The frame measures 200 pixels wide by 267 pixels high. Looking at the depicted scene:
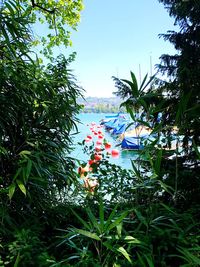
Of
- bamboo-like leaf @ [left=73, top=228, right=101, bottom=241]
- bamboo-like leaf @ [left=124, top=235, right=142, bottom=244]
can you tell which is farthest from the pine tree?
bamboo-like leaf @ [left=73, top=228, right=101, bottom=241]

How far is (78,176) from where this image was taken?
237 cm

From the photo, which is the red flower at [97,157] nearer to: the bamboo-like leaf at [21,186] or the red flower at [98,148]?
the red flower at [98,148]

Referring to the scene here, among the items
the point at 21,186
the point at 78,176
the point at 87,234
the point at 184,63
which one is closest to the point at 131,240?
the point at 87,234

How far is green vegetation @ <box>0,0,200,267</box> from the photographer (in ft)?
4.73

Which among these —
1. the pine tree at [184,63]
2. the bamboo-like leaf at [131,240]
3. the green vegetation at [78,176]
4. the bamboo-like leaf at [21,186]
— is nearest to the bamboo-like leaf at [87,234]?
the green vegetation at [78,176]

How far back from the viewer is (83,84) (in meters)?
2.55

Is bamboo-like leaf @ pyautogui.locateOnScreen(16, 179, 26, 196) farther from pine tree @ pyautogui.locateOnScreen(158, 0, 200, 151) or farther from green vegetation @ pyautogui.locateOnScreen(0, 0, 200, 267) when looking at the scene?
pine tree @ pyautogui.locateOnScreen(158, 0, 200, 151)

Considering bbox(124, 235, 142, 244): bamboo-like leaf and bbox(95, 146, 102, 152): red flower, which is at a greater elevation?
bbox(95, 146, 102, 152): red flower

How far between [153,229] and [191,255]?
13.6 inches

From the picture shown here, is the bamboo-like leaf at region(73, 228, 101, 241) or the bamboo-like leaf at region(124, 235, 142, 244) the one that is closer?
the bamboo-like leaf at region(73, 228, 101, 241)

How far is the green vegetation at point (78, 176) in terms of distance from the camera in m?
1.44

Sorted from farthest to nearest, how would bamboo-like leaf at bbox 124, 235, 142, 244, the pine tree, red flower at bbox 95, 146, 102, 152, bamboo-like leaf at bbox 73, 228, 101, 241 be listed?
red flower at bbox 95, 146, 102, 152 → the pine tree → bamboo-like leaf at bbox 124, 235, 142, 244 → bamboo-like leaf at bbox 73, 228, 101, 241

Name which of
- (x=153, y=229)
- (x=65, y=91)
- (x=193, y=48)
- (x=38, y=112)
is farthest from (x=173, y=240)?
(x=193, y=48)

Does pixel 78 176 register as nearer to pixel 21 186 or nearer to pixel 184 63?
pixel 21 186
